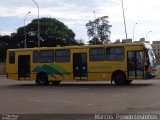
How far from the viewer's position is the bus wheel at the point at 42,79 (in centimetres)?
3192

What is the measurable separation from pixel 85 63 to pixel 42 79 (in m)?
4.06

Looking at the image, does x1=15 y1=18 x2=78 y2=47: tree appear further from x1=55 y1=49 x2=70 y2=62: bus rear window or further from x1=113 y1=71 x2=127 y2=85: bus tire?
x1=113 y1=71 x2=127 y2=85: bus tire

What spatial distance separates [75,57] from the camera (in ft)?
99.7

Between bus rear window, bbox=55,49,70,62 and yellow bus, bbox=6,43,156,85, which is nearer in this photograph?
yellow bus, bbox=6,43,156,85

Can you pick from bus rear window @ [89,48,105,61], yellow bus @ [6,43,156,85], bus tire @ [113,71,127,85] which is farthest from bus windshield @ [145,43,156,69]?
bus rear window @ [89,48,105,61]

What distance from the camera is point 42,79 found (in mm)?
32250

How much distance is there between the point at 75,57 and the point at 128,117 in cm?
1794

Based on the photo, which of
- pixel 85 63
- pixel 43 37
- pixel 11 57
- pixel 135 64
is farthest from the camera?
pixel 43 37

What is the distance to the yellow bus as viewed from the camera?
91.6 ft

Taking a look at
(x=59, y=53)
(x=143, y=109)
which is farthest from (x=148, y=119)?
(x=59, y=53)

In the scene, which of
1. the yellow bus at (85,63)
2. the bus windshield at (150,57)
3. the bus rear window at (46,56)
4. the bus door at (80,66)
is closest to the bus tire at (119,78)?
the yellow bus at (85,63)

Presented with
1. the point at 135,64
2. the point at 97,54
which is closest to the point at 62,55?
the point at 97,54

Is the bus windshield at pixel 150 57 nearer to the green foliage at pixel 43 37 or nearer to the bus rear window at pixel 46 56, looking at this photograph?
the bus rear window at pixel 46 56

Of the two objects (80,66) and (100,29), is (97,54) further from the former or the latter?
(100,29)
